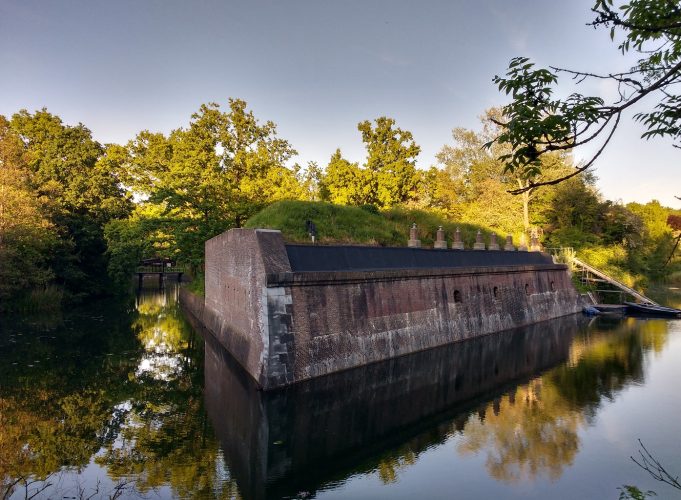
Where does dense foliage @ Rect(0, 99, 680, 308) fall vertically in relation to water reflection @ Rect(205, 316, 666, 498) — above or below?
above

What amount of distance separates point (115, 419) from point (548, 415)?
11.0m

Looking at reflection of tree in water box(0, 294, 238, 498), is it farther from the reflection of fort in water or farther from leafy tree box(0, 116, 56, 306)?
leafy tree box(0, 116, 56, 306)

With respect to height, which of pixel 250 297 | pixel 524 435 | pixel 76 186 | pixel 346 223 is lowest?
pixel 524 435

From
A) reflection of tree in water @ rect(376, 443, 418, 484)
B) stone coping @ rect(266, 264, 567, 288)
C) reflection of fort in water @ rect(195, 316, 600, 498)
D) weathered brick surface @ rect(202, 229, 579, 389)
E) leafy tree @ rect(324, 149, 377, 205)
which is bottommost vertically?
reflection of tree in water @ rect(376, 443, 418, 484)

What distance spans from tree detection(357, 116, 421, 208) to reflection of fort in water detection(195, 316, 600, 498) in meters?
17.9

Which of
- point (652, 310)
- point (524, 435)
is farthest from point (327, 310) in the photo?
point (652, 310)

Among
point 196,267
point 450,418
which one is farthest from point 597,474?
point 196,267

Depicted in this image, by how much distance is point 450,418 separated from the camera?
33.7 feet

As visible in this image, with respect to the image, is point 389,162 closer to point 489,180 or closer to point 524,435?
point 489,180

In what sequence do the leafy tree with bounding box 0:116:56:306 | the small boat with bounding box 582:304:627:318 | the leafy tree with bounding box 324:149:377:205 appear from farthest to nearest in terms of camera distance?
the leafy tree with bounding box 324:149:377:205 → the small boat with bounding box 582:304:627:318 → the leafy tree with bounding box 0:116:56:306

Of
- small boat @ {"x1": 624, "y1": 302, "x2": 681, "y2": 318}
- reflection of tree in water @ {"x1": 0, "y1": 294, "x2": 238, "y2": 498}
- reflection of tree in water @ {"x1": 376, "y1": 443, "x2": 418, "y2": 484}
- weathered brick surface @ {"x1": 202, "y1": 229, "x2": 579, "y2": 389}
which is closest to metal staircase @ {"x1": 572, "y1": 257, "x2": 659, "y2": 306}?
small boat @ {"x1": 624, "y1": 302, "x2": 681, "y2": 318}

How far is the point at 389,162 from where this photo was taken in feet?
106

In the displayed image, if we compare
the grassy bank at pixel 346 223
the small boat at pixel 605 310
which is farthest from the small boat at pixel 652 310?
the grassy bank at pixel 346 223

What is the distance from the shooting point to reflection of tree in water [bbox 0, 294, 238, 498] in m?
7.43
